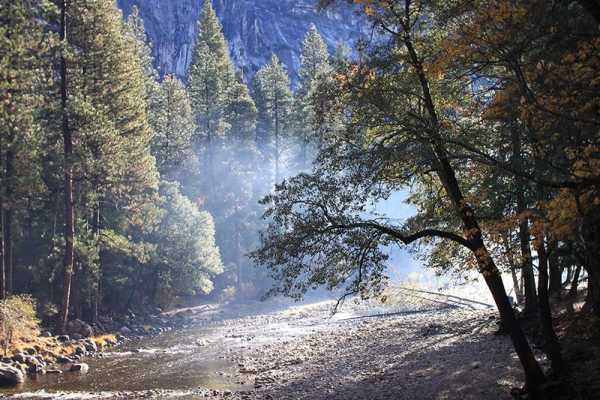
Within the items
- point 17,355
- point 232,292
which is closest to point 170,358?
point 17,355

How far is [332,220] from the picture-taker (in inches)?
364

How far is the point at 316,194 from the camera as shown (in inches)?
377

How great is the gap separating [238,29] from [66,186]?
7363 cm

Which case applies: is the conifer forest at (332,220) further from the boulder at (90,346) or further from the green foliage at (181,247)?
the boulder at (90,346)

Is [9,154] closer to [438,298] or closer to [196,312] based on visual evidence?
[196,312]

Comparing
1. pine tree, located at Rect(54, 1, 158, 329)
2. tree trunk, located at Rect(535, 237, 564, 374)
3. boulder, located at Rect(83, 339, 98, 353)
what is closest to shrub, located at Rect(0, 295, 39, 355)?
boulder, located at Rect(83, 339, 98, 353)

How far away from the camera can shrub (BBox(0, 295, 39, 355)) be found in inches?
699

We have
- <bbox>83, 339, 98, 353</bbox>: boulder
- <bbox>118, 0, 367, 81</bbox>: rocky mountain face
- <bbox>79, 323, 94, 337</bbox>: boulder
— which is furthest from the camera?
<bbox>118, 0, 367, 81</bbox>: rocky mountain face

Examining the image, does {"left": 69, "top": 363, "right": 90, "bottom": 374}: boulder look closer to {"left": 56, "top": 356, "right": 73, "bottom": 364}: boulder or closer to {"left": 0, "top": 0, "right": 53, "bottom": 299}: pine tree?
{"left": 56, "top": 356, "right": 73, "bottom": 364}: boulder

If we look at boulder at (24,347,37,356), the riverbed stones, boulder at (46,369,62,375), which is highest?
boulder at (24,347,37,356)

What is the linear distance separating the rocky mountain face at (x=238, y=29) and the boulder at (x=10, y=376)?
76.2 metres

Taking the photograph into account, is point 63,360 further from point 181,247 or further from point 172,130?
point 172,130

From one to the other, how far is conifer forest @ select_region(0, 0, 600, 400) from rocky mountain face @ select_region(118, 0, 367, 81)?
4229 centimetres

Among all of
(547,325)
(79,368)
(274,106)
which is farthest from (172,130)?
(547,325)
